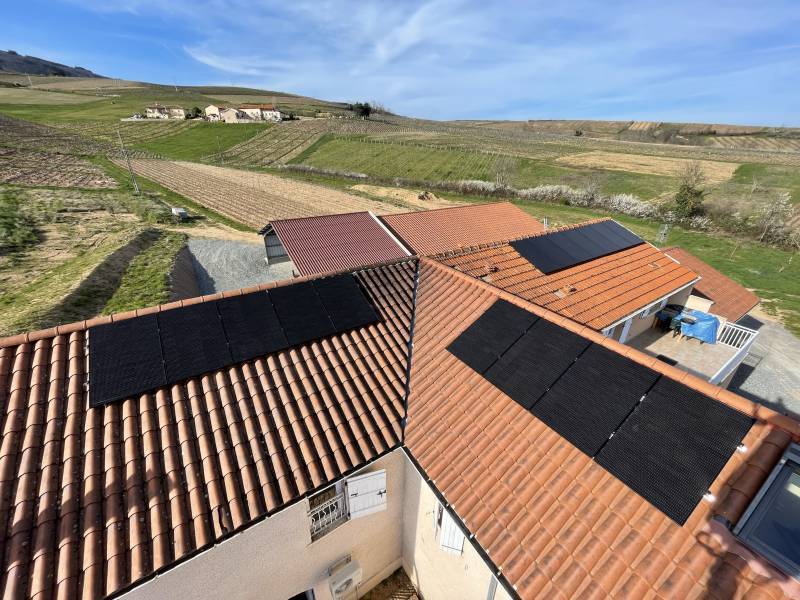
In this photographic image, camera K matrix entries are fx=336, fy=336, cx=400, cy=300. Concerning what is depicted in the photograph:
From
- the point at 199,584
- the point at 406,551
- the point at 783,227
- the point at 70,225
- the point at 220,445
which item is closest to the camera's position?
the point at 199,584

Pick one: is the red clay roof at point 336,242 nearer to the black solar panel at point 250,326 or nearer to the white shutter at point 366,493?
the black solar panel at point 250,326

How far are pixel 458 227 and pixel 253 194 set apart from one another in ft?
121

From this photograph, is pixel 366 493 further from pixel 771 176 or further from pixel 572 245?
pixel 771 176

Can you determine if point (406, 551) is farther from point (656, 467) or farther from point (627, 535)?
point (656, 467)

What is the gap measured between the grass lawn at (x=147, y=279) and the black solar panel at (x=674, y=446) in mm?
22022

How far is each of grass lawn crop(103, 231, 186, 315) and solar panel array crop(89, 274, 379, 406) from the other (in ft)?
39.0

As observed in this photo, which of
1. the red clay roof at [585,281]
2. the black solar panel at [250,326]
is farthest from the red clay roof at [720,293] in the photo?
the black solar panel at [250,326]

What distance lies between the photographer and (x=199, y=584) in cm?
664

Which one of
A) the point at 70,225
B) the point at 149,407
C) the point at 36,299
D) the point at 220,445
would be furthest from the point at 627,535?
the point at 70,225

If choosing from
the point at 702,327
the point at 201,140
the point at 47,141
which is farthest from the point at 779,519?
the point at 201,140

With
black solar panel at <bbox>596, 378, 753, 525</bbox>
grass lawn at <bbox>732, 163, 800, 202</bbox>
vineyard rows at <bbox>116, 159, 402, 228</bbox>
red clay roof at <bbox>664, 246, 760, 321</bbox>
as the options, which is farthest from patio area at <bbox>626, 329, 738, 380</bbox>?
grass lawn at <bbox>732, 163, 800, 202</bbox>

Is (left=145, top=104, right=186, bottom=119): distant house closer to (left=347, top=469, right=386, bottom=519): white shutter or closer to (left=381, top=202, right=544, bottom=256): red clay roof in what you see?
(left=381, top=202, right=544, bottom=256): red clay roof

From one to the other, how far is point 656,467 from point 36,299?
88.4 ft

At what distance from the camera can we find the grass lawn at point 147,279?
18.9m
